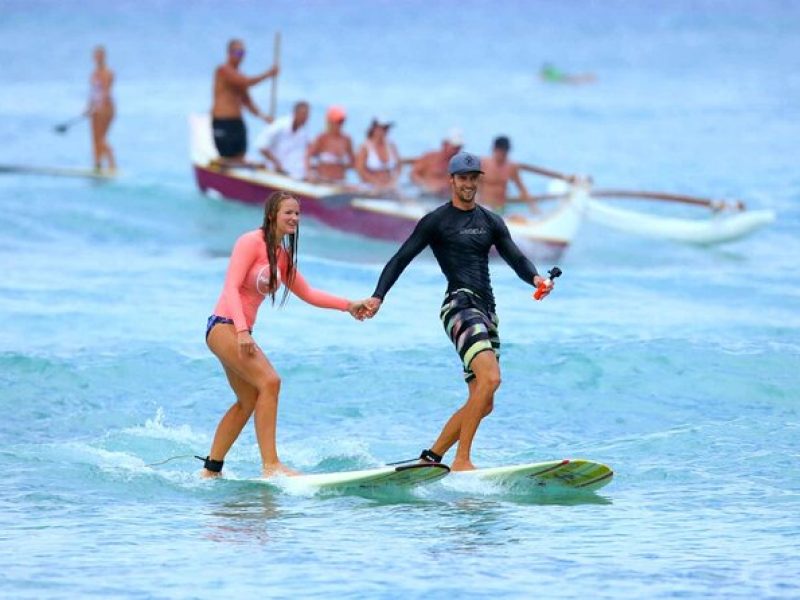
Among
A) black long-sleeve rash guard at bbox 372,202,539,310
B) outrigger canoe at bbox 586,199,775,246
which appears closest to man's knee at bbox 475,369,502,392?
black long-sleeve rash guard at bbox 372,202,539,310

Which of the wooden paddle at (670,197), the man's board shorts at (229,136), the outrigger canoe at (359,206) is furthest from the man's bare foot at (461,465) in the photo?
the man's board shorts at (229,136)

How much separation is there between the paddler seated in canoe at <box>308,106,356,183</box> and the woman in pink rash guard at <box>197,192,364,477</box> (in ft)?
42.2

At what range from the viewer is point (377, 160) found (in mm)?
22641

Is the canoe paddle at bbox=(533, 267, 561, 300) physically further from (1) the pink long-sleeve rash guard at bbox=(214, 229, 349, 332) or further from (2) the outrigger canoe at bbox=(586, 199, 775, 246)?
(2) the outrigger canoe at bbox=(586, 199, 775, 246)

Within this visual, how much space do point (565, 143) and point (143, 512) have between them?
30.5 meters

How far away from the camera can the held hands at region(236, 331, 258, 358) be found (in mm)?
9695

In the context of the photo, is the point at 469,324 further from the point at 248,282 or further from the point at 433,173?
the point at 433,173

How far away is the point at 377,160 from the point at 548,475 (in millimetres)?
12864

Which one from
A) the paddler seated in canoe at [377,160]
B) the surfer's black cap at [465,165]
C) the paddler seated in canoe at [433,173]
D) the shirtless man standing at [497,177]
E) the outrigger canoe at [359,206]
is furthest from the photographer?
the paddler seated in canoe at [377,160]

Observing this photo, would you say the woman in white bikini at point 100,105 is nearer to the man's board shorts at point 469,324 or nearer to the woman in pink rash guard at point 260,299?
the woman in pink rash guard at point 260,299

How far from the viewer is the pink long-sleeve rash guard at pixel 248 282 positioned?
9.76 m

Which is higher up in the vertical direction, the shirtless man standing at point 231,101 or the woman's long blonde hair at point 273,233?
the shirtless man standing at point 231,101

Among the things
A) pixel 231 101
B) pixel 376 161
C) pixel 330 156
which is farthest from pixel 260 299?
pixel 231 101

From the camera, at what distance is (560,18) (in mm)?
90188
